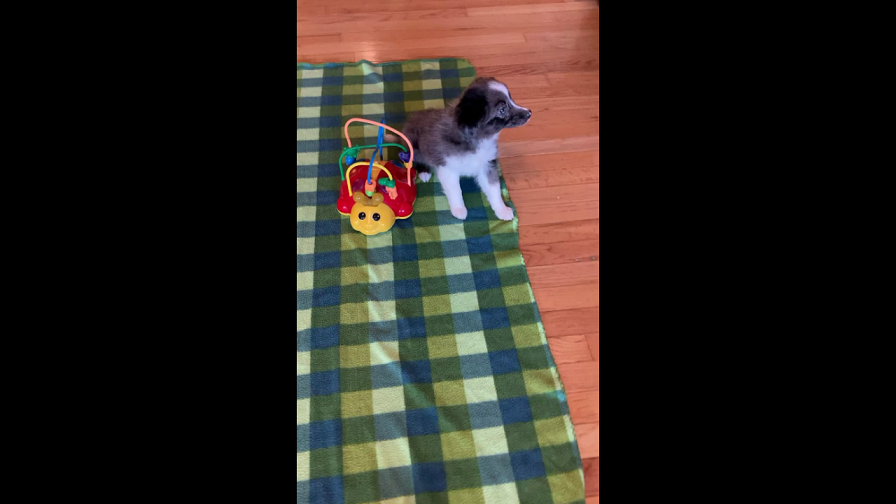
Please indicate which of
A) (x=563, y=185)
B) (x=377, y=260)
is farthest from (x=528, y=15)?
(x=377, y=260)

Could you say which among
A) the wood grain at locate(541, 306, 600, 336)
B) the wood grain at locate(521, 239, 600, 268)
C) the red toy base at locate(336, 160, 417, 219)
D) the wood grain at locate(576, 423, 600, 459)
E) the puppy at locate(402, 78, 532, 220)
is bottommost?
the wood grain at locate(576, 423, 600, 459)

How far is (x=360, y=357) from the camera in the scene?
155cm

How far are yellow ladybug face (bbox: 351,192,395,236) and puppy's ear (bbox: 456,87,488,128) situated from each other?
40 cm

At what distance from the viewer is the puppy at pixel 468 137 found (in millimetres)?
1592

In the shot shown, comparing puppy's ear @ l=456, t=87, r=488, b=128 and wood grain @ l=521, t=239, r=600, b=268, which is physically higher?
puppy's ear @ l=456, t=87, r=488, b=128

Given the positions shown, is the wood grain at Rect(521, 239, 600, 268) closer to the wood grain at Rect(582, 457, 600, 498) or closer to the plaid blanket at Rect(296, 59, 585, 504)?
the plaid blanket at Rect(296, 59, 585, 504)

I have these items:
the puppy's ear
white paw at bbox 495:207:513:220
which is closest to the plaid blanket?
white paw at bbox 495:207:513:220

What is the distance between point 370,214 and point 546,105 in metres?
1.00

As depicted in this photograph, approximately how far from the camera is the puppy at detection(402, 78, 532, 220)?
62.7 inches

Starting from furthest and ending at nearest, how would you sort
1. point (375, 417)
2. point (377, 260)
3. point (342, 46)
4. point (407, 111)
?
point (342, 46), point (407, 111), point (377, 260), point (375, 417)

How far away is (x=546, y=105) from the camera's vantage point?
2266 millimetres
